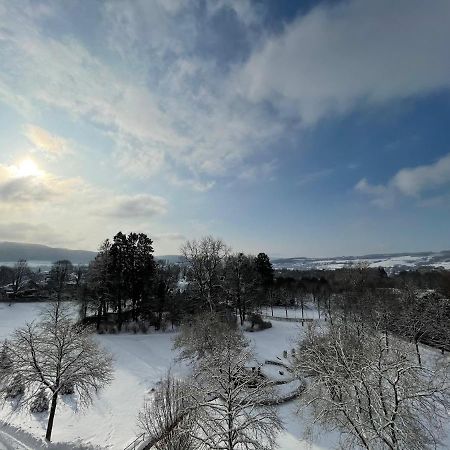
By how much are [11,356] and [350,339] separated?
2423cm

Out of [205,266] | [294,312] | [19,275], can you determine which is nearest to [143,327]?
[205,266]

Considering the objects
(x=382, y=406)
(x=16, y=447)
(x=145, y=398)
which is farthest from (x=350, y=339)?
(x=16, y=447)

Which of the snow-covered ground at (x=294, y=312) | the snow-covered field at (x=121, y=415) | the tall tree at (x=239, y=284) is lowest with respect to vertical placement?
the snow-covered field at (x=121, y=415)

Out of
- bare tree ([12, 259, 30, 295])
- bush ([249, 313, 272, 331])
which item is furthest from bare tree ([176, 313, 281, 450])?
bare tree ([12, 259, 30, 295])

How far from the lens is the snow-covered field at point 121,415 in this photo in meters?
18.1

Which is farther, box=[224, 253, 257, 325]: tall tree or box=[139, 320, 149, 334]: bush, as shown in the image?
box=[224, 253, 257, 325]: tall tree

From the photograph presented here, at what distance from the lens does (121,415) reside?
21719mm

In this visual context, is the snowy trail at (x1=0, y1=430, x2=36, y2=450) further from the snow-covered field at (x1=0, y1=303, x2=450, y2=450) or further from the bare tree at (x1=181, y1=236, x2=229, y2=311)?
the bare tree at (x1=181, y1=236, x2=229, y2=311)

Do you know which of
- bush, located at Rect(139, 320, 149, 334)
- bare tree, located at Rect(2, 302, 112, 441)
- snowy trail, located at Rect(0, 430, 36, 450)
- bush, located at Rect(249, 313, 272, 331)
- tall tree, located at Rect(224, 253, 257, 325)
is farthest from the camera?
Answer: tall tree, located at Rect(224, 253, 257, 325)

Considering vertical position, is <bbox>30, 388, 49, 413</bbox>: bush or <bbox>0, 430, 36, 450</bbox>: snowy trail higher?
<bbox>30, 388, 49, 413</bbox>: bush

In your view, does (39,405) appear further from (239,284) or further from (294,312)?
(294,312)

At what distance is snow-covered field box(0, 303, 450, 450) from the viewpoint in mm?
18141

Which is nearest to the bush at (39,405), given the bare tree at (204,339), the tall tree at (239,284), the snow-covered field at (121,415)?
the snow-covered field at (121,415)

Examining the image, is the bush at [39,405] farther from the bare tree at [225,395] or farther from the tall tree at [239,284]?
the tall tree at [239,284]
